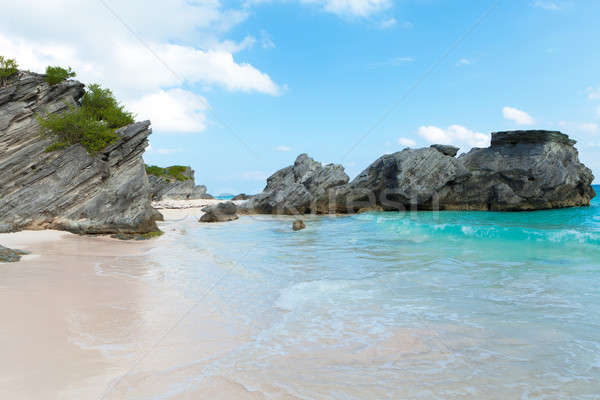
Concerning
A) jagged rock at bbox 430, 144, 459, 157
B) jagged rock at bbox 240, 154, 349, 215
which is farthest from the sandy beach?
jagged rock at bbox 430, 144, 459, 157

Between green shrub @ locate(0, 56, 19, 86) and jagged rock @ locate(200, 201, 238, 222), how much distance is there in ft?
47.3

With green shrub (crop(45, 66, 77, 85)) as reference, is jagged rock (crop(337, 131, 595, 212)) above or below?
below

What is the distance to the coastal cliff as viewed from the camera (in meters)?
36.4

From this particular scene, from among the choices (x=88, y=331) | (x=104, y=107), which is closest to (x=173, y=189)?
(x=104, y=107)

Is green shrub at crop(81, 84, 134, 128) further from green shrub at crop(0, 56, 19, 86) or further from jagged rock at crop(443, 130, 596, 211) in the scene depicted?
jagged rock at crop(443, 130, 596, 211)

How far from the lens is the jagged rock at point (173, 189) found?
208 feet

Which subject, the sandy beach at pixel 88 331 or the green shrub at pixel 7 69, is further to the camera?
the green shrub at pixel 7 69

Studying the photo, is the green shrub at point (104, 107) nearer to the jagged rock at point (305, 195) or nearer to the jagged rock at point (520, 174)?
the jagged rock at point (305, 195)

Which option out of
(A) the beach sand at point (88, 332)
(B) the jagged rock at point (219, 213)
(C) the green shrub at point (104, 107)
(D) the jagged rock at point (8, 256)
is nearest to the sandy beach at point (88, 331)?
(A) the beach sand at point (88, 332)

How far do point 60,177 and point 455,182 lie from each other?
3489 centimetres

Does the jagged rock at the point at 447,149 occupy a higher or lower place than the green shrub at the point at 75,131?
higher

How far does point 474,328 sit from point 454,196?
35425 mm

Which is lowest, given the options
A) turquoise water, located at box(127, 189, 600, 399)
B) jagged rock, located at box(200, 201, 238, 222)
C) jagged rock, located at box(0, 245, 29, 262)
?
turquoise water, located at box(127, 189, 600, 399)

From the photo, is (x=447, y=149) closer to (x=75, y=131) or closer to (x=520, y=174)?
(x=520, y=174)
